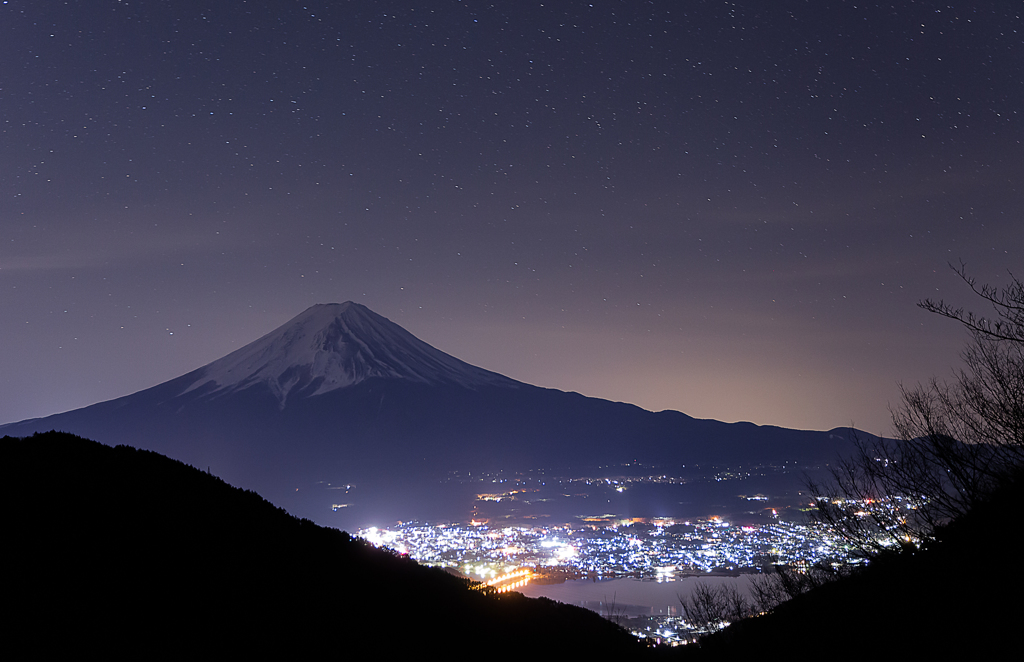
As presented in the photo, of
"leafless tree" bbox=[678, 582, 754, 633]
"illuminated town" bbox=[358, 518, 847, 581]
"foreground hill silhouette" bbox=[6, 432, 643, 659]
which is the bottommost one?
"illuminated town" bbox=[358, 518, 847, 581]

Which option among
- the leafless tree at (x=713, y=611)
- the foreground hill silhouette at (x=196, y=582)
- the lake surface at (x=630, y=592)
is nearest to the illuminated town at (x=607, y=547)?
the lake surface at (x=630, y=592)

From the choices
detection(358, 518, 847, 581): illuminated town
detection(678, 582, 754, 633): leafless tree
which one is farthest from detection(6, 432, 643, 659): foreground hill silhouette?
detection(358, 518, 847, 581): illuminated town

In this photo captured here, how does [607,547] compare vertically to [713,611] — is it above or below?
below

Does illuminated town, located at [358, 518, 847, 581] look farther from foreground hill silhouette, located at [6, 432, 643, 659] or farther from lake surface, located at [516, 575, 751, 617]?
foreground hill silhouette, located at [6, 432, 643, 659]

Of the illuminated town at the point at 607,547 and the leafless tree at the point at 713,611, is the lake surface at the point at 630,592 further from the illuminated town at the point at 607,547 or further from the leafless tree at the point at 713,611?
the leafless tree at the point at 713,611

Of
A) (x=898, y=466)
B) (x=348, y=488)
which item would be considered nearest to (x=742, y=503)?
Answer: (x=348, y=488)

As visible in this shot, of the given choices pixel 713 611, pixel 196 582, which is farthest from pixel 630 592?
pixel 196 582

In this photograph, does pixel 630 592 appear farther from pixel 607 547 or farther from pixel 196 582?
pixel 196 582

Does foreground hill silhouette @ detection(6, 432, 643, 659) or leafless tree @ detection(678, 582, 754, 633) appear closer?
foreground hill silhouette @ detection(6, 432, 643, 659)

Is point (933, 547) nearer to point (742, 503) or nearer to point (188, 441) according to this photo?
point (742, 503)
